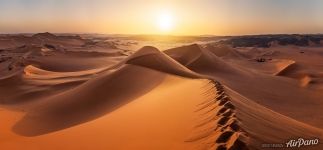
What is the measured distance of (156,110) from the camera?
31.6ft

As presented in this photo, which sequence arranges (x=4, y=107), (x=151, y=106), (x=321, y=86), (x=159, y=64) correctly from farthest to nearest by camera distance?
(x=321, y=86) → (x=159, y=64) → (x=4, y=107) → (x=151, y=106)

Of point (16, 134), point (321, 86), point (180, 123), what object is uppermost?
point (180, 123)

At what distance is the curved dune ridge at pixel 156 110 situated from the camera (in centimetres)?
674

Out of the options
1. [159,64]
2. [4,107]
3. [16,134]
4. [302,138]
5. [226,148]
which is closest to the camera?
[226,148]

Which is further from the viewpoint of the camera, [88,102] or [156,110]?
[88,102]

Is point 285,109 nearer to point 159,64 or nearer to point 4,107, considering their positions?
point 159,64

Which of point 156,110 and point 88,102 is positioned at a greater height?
point 156,110

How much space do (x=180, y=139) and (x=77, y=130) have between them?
3.04 m

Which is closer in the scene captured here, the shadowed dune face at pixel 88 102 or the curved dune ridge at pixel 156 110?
the curved dune ridge at pixel 156 110

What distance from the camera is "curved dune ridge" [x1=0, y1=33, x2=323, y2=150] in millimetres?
6737

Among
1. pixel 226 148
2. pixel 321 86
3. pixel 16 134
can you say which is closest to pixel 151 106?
pixel 16 134

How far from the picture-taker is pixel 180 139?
6.61 meters

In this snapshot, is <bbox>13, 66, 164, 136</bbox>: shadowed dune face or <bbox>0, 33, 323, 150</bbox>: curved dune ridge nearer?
<bbox>0, 33, 323, 150</bbox>: curved dune ridge

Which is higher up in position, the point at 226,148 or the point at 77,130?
the point at 226,148
